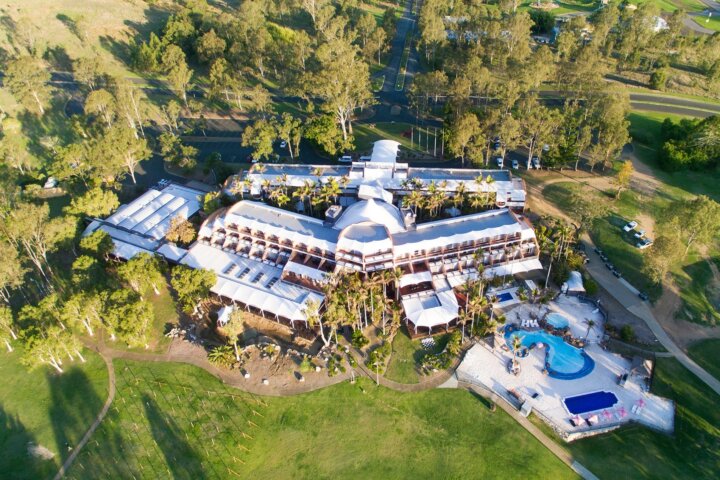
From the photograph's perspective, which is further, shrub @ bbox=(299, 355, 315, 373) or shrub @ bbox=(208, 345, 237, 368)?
shrub @ bbox=(208, 345, 237, 368)

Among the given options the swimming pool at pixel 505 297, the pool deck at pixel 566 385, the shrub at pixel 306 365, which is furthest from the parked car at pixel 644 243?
the shrub at pixel 306 365

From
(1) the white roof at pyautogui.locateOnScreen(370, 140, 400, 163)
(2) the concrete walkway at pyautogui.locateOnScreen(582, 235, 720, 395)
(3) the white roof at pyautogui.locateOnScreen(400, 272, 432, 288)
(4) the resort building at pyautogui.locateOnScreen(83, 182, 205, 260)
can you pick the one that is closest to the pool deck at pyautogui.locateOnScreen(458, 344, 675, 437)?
(2) the concrete walkway at pyautogui.locateOnScreen(582, 235, 720, 395)

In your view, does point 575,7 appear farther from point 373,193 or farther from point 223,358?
point 223,358

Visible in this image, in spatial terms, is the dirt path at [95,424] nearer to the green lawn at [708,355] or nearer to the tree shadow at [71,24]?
the green lawn at [708,355]

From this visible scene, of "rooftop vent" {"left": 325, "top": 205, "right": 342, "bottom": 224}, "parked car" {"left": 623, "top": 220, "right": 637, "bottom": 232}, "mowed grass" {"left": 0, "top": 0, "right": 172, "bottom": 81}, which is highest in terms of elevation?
"mowed grass" {"left": 0, "top": 0, "right": 172, "bottom": 81}

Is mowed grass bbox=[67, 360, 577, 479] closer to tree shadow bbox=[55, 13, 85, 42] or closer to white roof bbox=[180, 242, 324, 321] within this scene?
white roof bbox=[180, 242, 324, 321]

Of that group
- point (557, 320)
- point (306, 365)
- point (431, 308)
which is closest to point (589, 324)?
point (557, 320)
